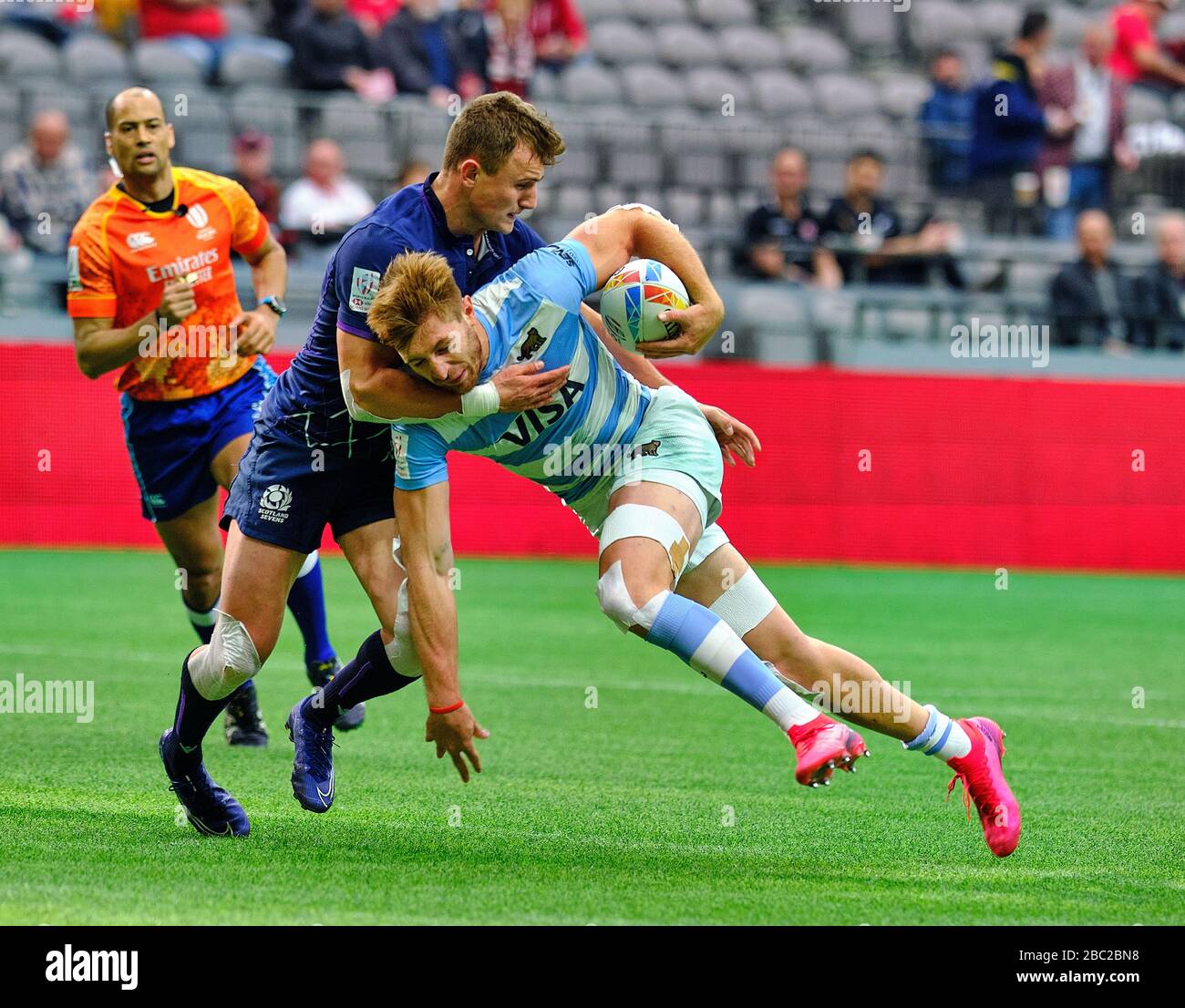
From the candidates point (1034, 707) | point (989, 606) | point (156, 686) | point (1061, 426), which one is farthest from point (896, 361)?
point (156, 686)

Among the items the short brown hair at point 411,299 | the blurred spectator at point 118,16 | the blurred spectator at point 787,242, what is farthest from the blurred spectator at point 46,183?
the short brown hair at point 411,299

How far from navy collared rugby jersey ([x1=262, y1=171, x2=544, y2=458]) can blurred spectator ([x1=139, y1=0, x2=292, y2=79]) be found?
11655mm

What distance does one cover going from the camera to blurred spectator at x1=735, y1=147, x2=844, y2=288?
15.7 m

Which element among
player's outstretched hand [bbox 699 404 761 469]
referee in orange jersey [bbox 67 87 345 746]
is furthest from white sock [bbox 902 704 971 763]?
referee in orange jersey [bbox 67 87 345 746]

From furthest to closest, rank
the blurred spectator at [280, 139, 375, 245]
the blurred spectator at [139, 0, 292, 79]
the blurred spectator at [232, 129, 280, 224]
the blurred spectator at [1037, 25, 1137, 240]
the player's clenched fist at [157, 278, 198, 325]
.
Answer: the blurred spectator at [1037, 25, 1137, 240] → the blurred spectator at [139, 0, 292, 79] → the blurred spectator at [280, 139, 375, 245] → the blurred spectator at [232, 129, 280, 224] → the player's clenched fist at [157, 278, 198, 325]

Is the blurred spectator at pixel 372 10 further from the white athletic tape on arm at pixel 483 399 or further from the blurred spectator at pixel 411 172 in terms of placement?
the white athletic tape on arm at pixel 483 399

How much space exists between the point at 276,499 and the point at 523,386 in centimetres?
120

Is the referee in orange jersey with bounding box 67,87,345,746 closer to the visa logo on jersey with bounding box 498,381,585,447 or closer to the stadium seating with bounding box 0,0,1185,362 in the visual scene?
→ the visa logo on jersey with bounding box 498,381,585,447

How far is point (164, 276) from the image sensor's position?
7641mm

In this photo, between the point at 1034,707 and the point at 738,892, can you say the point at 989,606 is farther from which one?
the point at 738,892

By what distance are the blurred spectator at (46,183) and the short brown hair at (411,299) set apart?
33.6ft

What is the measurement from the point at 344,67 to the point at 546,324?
39.1 feet

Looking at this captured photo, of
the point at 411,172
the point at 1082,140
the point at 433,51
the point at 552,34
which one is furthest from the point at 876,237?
the point at 433,51

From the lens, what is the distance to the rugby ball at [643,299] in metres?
5.57
